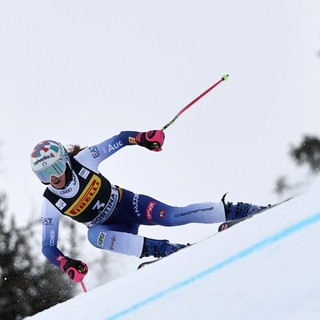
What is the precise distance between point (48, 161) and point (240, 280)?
3313 mm

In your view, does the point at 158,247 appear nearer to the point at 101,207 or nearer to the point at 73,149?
the point at 101,207

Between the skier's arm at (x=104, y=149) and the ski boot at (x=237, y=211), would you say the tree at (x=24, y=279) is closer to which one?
the skier's arm at (x=104, y=149)

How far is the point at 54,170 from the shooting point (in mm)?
5098

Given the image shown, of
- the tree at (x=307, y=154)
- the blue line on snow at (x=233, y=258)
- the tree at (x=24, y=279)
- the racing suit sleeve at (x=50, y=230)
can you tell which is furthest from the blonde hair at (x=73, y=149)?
Result: the tree at (x=307, y=154)

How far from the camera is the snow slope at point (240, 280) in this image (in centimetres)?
167

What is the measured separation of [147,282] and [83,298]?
0.74 meters

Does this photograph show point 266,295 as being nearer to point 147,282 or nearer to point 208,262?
point 208,262

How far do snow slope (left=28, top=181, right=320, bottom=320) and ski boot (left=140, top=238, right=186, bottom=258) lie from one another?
5.91ft

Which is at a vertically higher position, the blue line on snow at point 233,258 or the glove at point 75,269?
the glove at point 75,269

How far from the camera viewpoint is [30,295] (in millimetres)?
11430

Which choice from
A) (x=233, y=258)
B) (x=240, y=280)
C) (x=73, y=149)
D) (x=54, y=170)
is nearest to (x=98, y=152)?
(x=73, y=149)

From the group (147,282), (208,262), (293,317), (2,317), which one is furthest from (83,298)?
(2,317)

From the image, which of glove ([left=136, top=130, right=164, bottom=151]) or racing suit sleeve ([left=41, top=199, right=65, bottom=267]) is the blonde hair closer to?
racing suit sleeve ([left=41, top=199, right=65, bottom=267])

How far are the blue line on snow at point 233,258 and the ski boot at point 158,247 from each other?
93.0 inches
